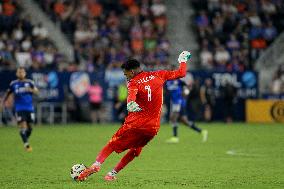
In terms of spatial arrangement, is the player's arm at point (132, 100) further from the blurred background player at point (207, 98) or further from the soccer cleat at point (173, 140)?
the blurred background player at point (207, 98)

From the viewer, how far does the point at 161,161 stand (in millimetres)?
20031

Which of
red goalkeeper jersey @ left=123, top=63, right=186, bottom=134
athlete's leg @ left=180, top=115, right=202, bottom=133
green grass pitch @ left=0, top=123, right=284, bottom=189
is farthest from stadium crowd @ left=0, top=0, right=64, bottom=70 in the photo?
red goalkeeper jersey @ left=123, top=63, right=186, bottom=134

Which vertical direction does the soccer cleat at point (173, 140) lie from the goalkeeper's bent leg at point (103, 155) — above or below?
below

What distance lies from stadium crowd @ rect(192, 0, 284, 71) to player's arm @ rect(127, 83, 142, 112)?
2593cm

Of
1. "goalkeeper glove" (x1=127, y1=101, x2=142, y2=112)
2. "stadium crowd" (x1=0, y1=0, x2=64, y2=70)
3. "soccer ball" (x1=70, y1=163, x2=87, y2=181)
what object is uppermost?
"stadium crowd" (x1=0, y1=0, x2=64, y2=70)

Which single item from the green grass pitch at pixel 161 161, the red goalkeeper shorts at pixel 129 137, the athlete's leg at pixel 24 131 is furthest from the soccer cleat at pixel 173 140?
the red goalkeeper shorts at pixel 129 137

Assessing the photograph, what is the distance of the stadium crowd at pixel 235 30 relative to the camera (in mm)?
40875

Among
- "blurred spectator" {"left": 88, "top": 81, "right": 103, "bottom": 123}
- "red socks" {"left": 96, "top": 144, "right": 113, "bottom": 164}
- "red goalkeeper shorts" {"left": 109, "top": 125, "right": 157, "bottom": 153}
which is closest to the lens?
"red goalkeeper shorts" {"left": 109, "top": 125, "right": 157, "bottom": 153}

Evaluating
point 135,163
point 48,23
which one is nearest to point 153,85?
point 135,163

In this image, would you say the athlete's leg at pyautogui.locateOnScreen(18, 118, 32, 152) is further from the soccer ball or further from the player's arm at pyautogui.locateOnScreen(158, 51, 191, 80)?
the player's arm at pyautogui.locateOnScreen(158, 51, 191, 80)

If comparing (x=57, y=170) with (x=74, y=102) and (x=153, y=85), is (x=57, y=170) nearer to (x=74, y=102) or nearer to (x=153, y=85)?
(x=153, y=85)

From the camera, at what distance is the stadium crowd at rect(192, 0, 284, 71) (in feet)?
134

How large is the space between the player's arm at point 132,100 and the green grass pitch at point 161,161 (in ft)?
4.68

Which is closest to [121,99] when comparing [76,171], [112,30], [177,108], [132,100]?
[112,30]
